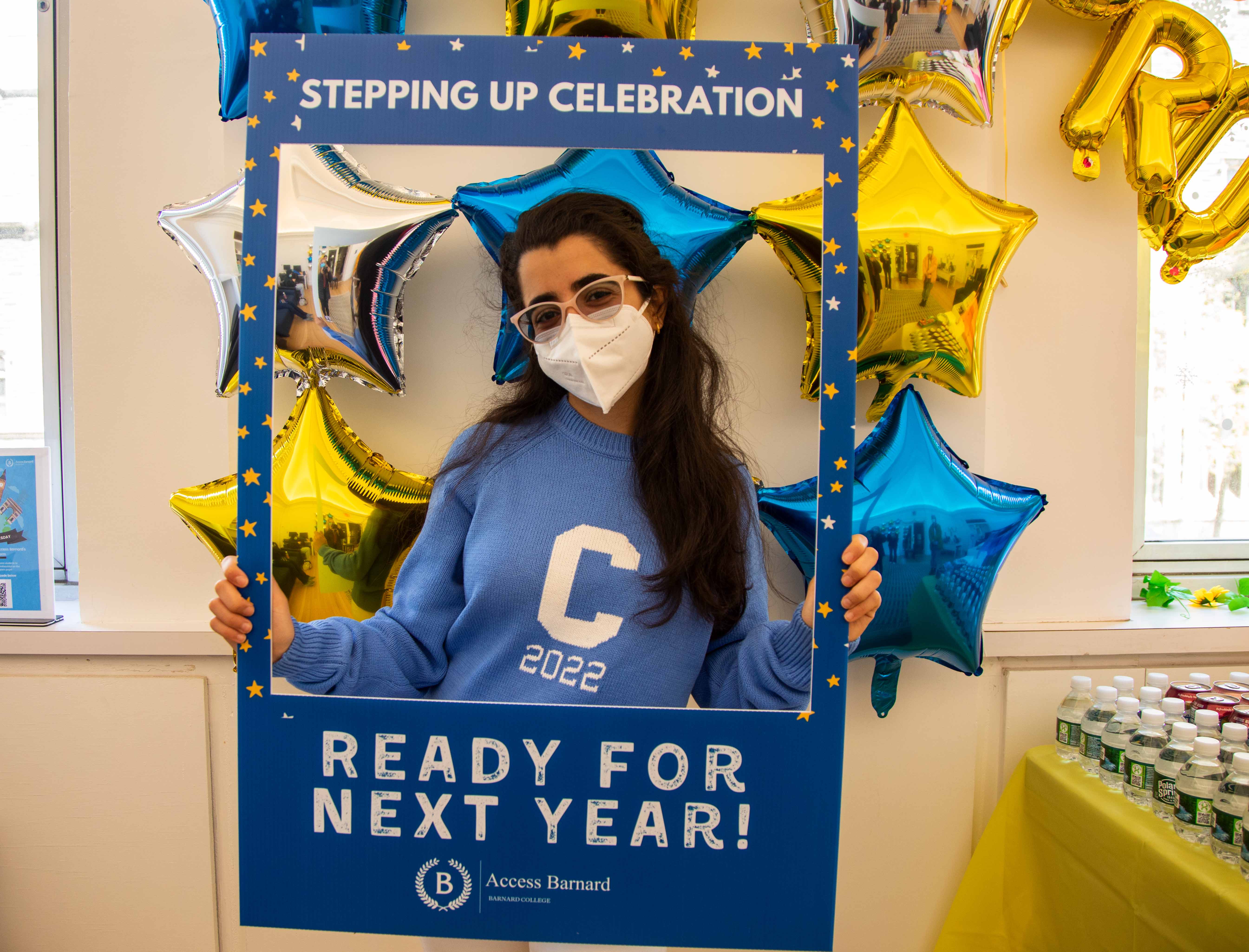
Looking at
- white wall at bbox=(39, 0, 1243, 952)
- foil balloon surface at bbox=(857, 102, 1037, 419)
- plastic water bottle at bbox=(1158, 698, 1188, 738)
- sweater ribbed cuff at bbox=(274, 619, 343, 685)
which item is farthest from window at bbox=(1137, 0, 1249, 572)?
sweater ribbed cuff at bbox=(274, 619, 343, 685)

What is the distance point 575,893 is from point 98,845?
115 cm

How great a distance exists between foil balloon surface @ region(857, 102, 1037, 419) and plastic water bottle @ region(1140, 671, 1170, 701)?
83 centimetres

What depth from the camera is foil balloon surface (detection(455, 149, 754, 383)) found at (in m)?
1.12

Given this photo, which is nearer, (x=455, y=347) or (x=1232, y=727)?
(x=1232, y=727)

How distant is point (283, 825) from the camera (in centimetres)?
89

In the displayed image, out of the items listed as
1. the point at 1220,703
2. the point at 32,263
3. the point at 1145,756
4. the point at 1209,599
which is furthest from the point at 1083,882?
the point at 32,263

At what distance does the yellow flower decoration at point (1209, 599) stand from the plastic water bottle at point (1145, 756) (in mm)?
619

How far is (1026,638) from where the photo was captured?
4.69 ft

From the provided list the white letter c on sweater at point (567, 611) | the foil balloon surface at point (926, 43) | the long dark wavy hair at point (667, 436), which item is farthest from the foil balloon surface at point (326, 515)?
the foil balloon surface at point (926, 43)

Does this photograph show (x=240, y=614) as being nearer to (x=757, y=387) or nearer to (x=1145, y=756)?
(x=757, y=387)

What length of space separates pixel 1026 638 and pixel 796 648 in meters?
0.81

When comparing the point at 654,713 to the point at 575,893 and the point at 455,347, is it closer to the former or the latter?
the point at 575,893

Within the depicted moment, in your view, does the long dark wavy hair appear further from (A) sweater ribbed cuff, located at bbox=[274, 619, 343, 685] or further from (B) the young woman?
(A) sweater ribbed cuff, located at bbox=[274, 619, 343, 685]

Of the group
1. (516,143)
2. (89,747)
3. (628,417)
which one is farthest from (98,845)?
(516,143)
